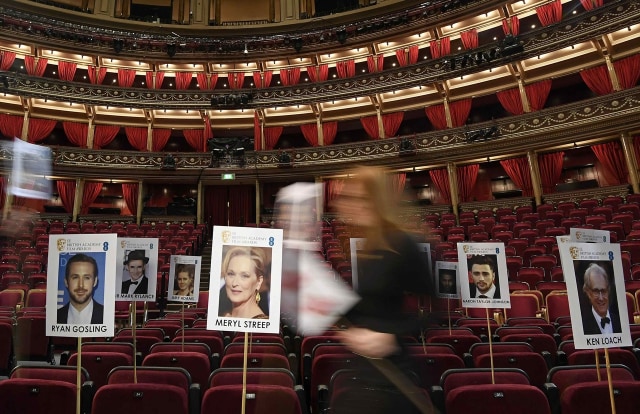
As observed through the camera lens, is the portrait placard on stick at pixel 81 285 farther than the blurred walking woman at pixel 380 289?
Yes

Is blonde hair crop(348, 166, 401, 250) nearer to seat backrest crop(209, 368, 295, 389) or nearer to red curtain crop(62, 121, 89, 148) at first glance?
seat backrest crop(209, 368, 295, 389)

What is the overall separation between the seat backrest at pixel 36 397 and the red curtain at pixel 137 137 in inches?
669

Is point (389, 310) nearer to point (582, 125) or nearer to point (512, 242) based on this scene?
point (512, 242)

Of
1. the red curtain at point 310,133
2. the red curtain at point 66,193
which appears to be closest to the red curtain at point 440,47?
the red curtain at point 310,133

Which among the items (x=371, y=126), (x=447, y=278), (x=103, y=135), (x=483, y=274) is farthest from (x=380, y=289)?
(x=103, y=135)

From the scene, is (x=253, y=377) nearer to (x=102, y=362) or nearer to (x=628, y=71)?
(x=102, y=362)

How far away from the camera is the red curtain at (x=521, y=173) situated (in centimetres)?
1386

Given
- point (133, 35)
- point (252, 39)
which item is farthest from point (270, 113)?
point (133, 35)

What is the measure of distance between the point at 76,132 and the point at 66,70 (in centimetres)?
280

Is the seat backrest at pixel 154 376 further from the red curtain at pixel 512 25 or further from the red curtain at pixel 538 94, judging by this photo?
the red curtain at pixel 512 25

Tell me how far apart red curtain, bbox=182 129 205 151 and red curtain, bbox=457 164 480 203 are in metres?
11.5

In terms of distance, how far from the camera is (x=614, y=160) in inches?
494

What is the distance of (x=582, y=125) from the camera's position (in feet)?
39.1

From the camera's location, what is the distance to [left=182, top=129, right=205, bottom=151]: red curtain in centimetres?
1820
